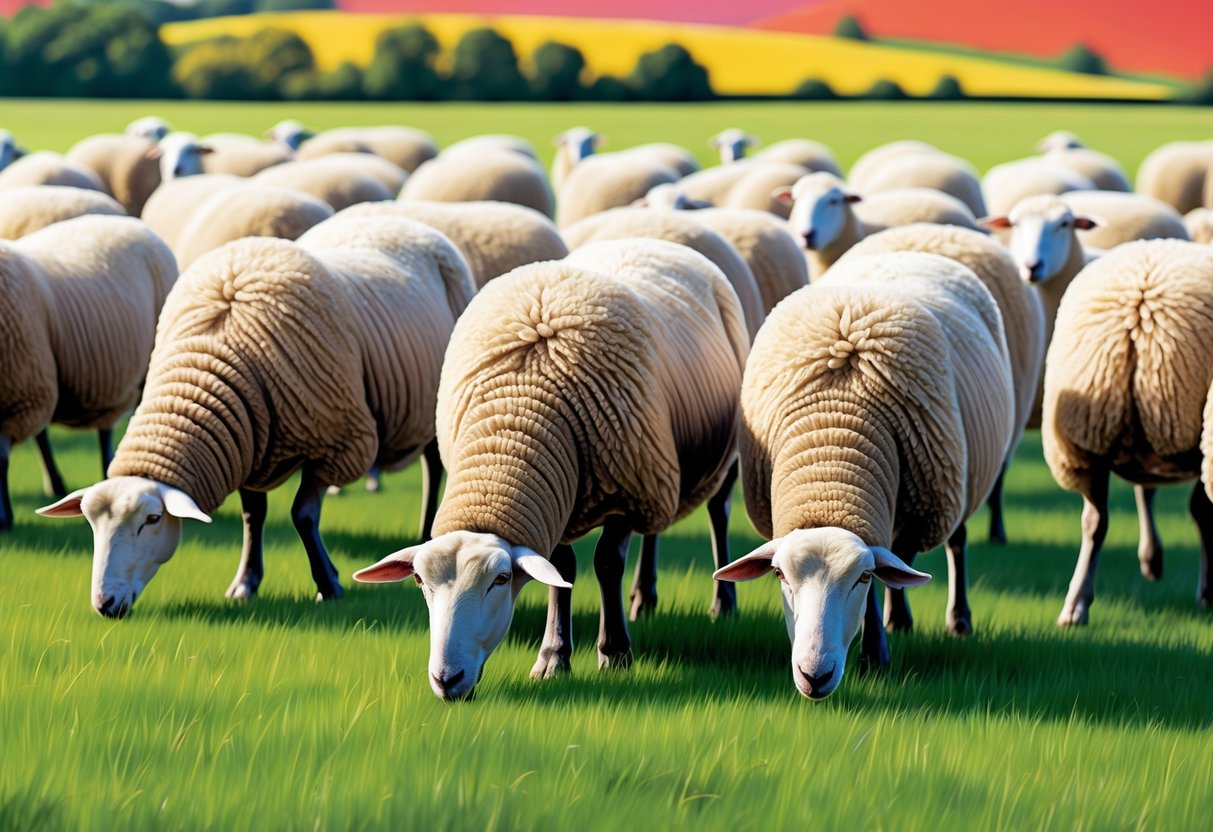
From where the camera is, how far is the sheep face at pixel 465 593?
15.7 feet

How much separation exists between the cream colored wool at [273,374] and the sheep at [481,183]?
20.9 feet

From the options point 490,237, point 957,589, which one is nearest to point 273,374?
point 957,589

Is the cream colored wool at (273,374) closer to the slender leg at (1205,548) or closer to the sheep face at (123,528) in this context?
the sheep face at (123,528)

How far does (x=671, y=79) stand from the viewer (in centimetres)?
5625

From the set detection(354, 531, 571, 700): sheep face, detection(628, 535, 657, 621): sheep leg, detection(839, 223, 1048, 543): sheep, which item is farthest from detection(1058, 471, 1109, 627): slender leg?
detection(354, 531, 571, 700): sheep face

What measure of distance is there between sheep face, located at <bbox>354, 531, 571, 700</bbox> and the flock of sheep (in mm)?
11

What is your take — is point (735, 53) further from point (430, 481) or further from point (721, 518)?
point (721, 518)

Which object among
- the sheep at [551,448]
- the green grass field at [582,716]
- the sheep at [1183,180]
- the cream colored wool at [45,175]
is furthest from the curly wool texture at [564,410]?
the sheep at [1183,180]

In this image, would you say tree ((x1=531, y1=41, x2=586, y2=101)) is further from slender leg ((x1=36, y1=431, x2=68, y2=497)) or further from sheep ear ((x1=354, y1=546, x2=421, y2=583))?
sheep ear ((x1=354, y1=546, x2=421, y2=583))

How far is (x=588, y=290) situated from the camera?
5.67 meters

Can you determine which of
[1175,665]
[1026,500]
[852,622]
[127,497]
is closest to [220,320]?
[127,497]

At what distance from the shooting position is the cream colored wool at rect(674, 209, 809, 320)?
935cm

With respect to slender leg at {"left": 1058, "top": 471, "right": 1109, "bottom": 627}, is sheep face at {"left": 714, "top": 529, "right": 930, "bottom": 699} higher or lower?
higher

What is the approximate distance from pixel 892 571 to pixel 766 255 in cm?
463
